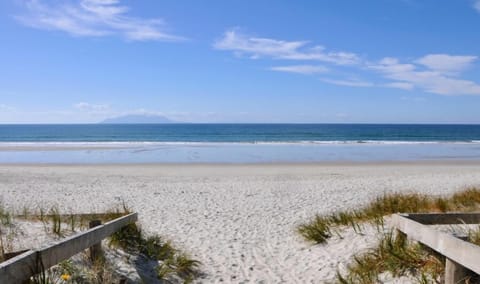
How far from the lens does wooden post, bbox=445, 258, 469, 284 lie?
386 centimetres

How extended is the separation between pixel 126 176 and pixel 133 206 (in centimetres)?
731

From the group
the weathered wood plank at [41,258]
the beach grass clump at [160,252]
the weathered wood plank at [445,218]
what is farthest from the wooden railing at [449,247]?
the weathered wood plank at [41,258]

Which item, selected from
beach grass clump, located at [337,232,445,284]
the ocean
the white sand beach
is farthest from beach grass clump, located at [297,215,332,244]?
the ocean

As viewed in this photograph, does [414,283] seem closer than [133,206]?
Yes

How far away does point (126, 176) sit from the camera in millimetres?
17969

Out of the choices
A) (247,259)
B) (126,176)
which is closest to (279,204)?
(247,259)

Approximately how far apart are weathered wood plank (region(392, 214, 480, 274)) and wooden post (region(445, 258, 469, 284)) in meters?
0.10

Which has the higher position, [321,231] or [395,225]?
[395,225]

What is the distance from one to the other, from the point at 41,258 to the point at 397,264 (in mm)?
3849

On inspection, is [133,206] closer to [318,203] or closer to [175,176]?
[318,203]

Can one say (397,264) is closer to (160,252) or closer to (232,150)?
(160,252)

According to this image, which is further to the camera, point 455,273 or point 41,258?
point 455,273

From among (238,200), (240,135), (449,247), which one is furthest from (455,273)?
(240,135)

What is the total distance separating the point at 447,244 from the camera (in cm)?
392
